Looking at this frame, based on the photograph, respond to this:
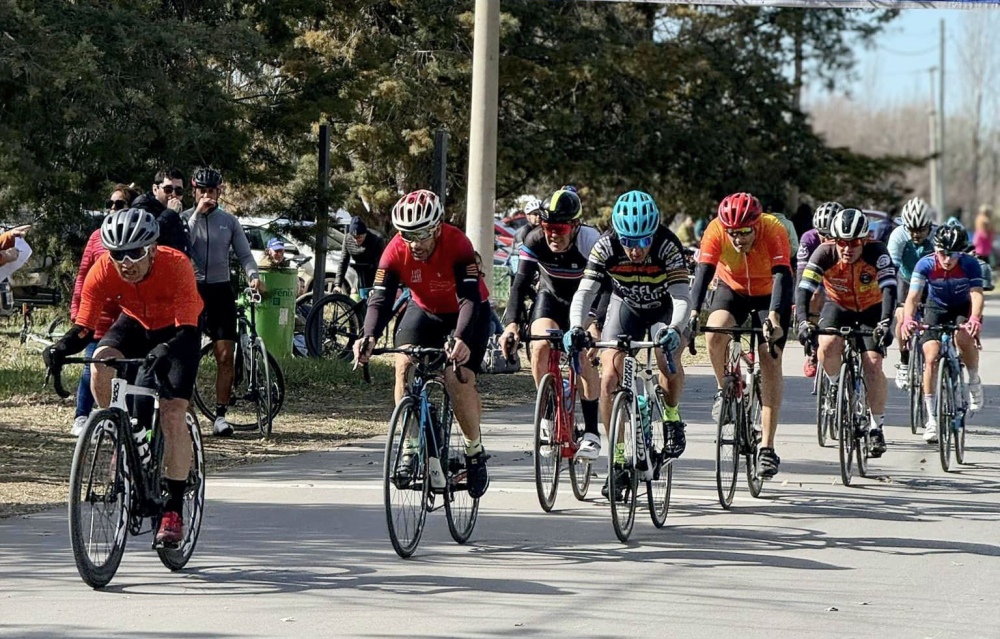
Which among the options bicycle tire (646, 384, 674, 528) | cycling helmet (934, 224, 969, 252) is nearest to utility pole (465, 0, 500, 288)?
cycling helmet (934, 224, 969, 252)

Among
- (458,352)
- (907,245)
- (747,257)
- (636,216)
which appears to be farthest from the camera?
(907,245)

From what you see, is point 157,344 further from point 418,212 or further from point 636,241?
point 636,241

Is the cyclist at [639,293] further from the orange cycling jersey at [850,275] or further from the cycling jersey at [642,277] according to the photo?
the orange cycling jersey at [850,275]

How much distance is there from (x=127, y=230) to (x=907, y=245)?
982cm

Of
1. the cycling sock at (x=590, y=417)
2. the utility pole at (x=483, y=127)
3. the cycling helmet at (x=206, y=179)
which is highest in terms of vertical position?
the utility pole at (x=483, y=127)

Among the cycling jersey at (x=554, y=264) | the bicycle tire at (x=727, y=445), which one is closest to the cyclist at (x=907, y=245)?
the cycling jersey at (x=554, y=264)

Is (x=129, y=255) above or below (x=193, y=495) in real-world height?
above

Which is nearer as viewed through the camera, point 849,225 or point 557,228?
point 557,228

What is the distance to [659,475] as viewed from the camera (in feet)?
33.0

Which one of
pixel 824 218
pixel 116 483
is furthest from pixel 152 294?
pixel 824 218

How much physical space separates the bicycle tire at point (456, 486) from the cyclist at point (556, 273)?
1429 millimetres

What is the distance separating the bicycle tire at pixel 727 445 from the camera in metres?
10.8

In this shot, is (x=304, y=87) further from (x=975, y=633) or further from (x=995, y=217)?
(x=995, y=217)

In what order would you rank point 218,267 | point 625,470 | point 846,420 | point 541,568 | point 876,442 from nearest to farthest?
point 541,568 → point 625,470 → point 846,420 → point 876,442 → point 218,267
